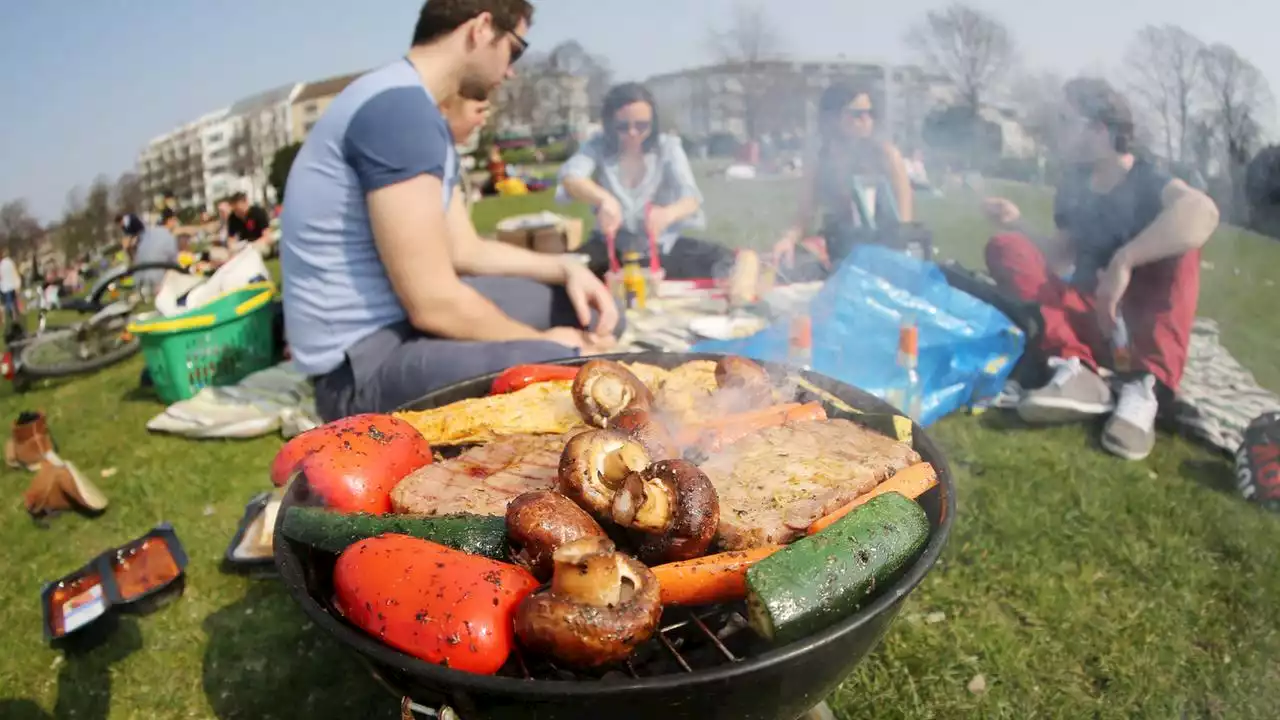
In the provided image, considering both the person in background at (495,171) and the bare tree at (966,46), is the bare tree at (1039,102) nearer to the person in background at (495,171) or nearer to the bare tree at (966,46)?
the bare tree at (966,46)

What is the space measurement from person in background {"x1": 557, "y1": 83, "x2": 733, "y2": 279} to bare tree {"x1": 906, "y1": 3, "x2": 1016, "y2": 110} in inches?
127

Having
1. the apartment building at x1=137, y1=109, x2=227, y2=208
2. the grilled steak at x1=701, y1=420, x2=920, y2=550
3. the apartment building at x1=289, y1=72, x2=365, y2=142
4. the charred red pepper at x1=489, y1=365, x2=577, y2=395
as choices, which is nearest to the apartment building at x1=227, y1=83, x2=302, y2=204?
the apartment building at x1=289, y1=72, x2=365, y2=142

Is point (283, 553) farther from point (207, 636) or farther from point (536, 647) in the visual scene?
point (207, 636)

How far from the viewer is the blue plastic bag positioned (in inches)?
185

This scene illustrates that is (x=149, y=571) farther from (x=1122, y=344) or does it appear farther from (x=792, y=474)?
(x=1122, y=344)

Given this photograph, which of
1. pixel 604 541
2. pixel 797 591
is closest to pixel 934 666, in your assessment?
pixel 797 591

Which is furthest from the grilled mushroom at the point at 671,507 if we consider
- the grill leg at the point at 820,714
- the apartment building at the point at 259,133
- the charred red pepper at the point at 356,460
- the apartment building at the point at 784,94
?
the apartment building at the point at 259,133

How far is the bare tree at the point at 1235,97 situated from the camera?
330 cm

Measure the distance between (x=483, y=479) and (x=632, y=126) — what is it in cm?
577

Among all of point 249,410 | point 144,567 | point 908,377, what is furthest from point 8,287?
point 908,377

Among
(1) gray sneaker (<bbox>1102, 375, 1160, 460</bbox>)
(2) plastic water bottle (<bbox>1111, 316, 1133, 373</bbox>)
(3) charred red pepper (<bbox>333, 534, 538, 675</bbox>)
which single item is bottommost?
(1) gray sneaker (<bbox>1102, 375, 1160, 460</bbox>)

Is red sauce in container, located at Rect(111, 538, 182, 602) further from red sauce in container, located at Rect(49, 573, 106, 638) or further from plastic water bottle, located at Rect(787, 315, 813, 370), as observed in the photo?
plastic water bottle, located at Rect(787, 315, 813, 370)

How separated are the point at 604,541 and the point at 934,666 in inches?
81.2

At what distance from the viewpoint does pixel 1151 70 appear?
3480 millimetres
